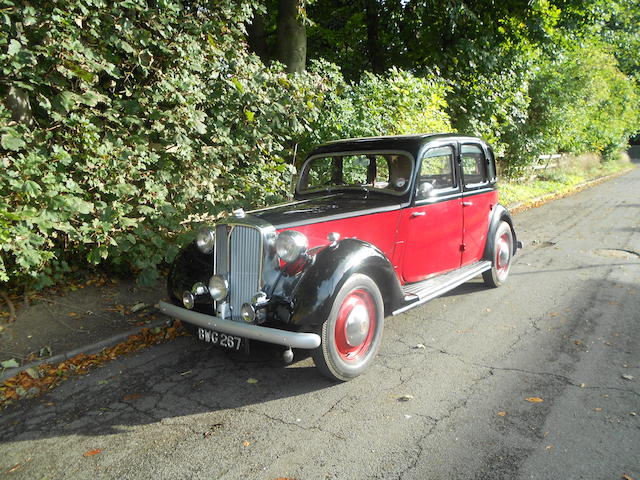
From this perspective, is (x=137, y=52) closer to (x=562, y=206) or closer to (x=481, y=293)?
(x=481, y=293)

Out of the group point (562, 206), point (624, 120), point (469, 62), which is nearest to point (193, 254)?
point (469, 62)

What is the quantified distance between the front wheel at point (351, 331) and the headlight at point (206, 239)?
1.23 meters

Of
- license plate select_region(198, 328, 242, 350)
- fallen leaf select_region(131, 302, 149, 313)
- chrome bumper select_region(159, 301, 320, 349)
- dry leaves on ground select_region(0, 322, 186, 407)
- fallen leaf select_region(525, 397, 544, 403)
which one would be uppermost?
chrome bumper select_region(159, 301, 320, 349)

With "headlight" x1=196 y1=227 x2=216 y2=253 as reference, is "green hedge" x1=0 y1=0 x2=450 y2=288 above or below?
above

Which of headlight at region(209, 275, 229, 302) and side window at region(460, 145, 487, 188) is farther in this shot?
side window at region(460, 145, 487, 188)

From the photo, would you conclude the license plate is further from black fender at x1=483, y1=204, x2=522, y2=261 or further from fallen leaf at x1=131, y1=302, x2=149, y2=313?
black fender at x1=483, y1=204, x2=522, y2=261

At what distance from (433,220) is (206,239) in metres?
2.27

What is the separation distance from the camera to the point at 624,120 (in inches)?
1172

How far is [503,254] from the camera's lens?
20.2 feet

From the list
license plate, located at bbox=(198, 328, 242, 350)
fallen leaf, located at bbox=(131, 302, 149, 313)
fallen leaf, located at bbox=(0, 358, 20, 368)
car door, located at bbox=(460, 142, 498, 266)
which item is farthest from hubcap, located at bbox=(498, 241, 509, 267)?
fallen leaf, located at bbox=(0, 358, 20, 368)

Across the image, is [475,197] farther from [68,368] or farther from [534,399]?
[68,368]

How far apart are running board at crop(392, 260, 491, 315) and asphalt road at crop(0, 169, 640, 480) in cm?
41

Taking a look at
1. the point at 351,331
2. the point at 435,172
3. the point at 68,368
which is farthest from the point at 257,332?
the point at 435,172

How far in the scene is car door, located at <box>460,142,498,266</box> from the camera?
5297 mm
